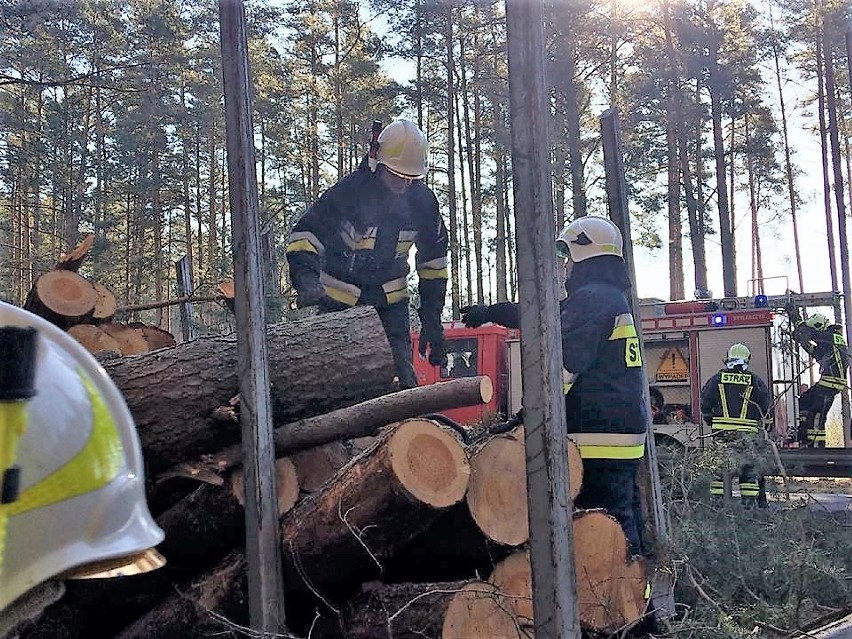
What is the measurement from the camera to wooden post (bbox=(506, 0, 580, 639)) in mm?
1989

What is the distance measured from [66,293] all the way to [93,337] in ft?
1.17

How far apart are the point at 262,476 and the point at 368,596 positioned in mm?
624

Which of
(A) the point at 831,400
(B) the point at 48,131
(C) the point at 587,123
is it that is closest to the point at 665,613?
(A) the point at 831,400

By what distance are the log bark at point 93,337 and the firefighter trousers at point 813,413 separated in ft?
29.0

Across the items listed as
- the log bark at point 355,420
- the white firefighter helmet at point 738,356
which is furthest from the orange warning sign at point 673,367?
the log bark at point 355,420

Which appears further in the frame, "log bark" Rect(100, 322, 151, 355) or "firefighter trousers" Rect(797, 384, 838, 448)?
"firefighter trousers" Rect(797, 384, 838, 448)

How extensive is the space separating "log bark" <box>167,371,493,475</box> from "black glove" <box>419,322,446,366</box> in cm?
139

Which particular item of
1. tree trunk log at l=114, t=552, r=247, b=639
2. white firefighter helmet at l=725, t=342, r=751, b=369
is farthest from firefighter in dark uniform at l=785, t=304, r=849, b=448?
tree trunk log at l=114, t=552, r=247, b=639

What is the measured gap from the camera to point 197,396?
3.03m

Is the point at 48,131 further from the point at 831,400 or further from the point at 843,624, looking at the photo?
the point at 843,624

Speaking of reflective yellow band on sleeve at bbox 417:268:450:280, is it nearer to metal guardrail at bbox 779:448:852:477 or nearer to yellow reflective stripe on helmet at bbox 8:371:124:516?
yellow reflective stripe on helmet at bbox 8:371:124:516

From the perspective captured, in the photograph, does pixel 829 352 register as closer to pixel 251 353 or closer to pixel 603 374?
pixel 603 374

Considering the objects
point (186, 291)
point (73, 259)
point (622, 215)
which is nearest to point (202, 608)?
point (622, 215)

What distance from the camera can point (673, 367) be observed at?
1172 centimetres
